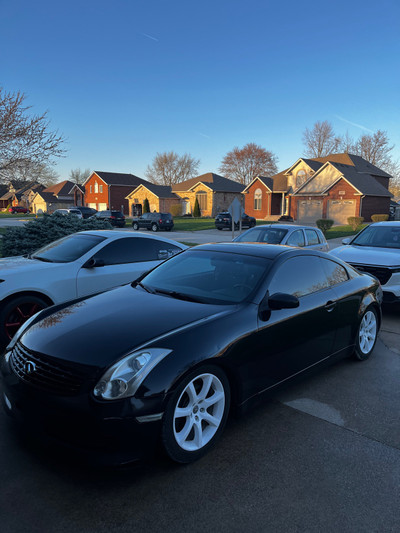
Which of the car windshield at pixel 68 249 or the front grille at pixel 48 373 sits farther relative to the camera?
the car windshield at pixel 68 249

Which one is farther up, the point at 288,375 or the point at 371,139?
the point at 371,139

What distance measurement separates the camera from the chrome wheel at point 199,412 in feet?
8.71

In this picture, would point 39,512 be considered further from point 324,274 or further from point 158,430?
point 324,274

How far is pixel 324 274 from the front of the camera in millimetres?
4234

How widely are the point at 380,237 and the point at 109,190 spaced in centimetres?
5842

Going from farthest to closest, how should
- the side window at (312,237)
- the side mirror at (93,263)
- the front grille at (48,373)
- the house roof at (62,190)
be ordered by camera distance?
the house roof at (62,190) → the side window at (312,237) → the side mirror at (93,263) → the front grille at (48,373)

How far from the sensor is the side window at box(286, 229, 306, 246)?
9769 mm

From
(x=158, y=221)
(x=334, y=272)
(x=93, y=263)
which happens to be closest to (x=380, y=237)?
(x=334, y=272)

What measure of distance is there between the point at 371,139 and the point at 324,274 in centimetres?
7200

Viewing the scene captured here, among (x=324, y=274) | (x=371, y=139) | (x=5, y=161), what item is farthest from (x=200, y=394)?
(x=371, y=139)

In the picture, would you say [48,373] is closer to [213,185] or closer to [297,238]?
[297,238]

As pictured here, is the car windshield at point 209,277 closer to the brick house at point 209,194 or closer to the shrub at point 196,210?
the shrub at point 196,210

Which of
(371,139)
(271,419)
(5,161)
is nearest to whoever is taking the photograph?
(271,419)

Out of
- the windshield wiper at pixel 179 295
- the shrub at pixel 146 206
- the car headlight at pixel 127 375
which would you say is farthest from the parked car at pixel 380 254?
the shrub at pixel 146 206
